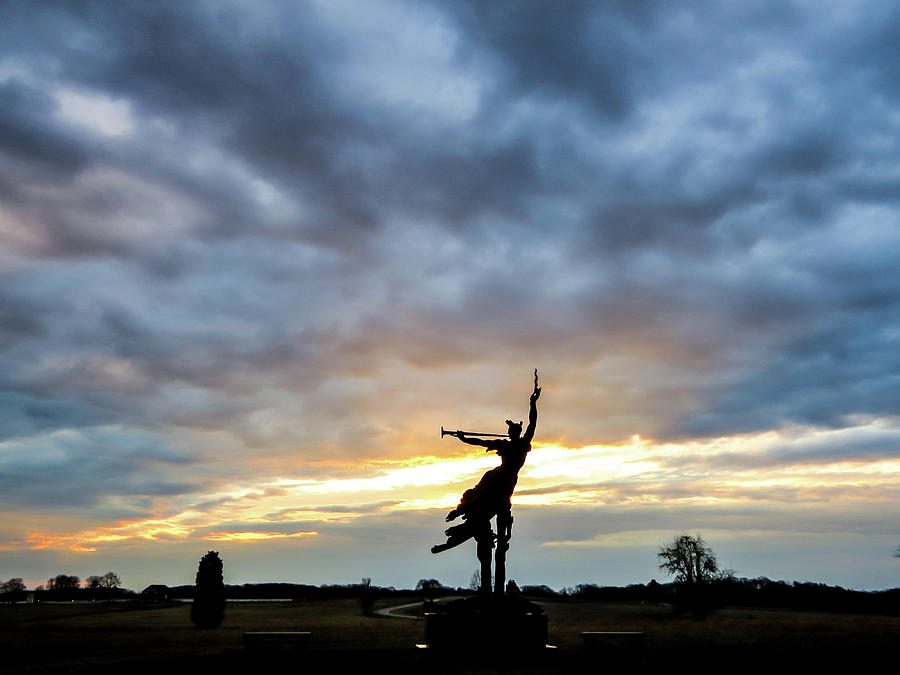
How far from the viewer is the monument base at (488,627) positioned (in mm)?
20438

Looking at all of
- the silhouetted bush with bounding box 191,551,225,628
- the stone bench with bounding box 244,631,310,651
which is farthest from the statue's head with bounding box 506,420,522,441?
the silhouetted bush with bounding box 191,551,225,628

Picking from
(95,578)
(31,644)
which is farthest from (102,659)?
(95,578)

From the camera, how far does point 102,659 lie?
25250 mm

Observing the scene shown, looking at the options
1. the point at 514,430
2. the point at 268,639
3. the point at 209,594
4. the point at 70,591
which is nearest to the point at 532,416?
the point at 514,430

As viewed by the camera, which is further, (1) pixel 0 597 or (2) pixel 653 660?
(1) pixel 0 597

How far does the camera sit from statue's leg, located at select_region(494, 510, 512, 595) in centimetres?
2220

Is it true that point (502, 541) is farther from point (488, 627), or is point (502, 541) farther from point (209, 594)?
point (209, 594)

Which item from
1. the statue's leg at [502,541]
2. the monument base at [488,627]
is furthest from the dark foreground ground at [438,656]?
the statue's leg at [502,541]

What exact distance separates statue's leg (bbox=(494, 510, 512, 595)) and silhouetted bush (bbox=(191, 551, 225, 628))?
114 ft

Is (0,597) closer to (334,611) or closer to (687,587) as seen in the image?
(334,611)

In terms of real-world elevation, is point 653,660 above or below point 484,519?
below

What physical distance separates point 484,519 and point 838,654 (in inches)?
496

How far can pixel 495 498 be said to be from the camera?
22766mm

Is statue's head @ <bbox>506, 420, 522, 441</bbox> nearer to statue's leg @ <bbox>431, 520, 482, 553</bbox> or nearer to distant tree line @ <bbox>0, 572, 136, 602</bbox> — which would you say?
statue's leg @ <bbox>431, 520, 482, 553</bbox>
